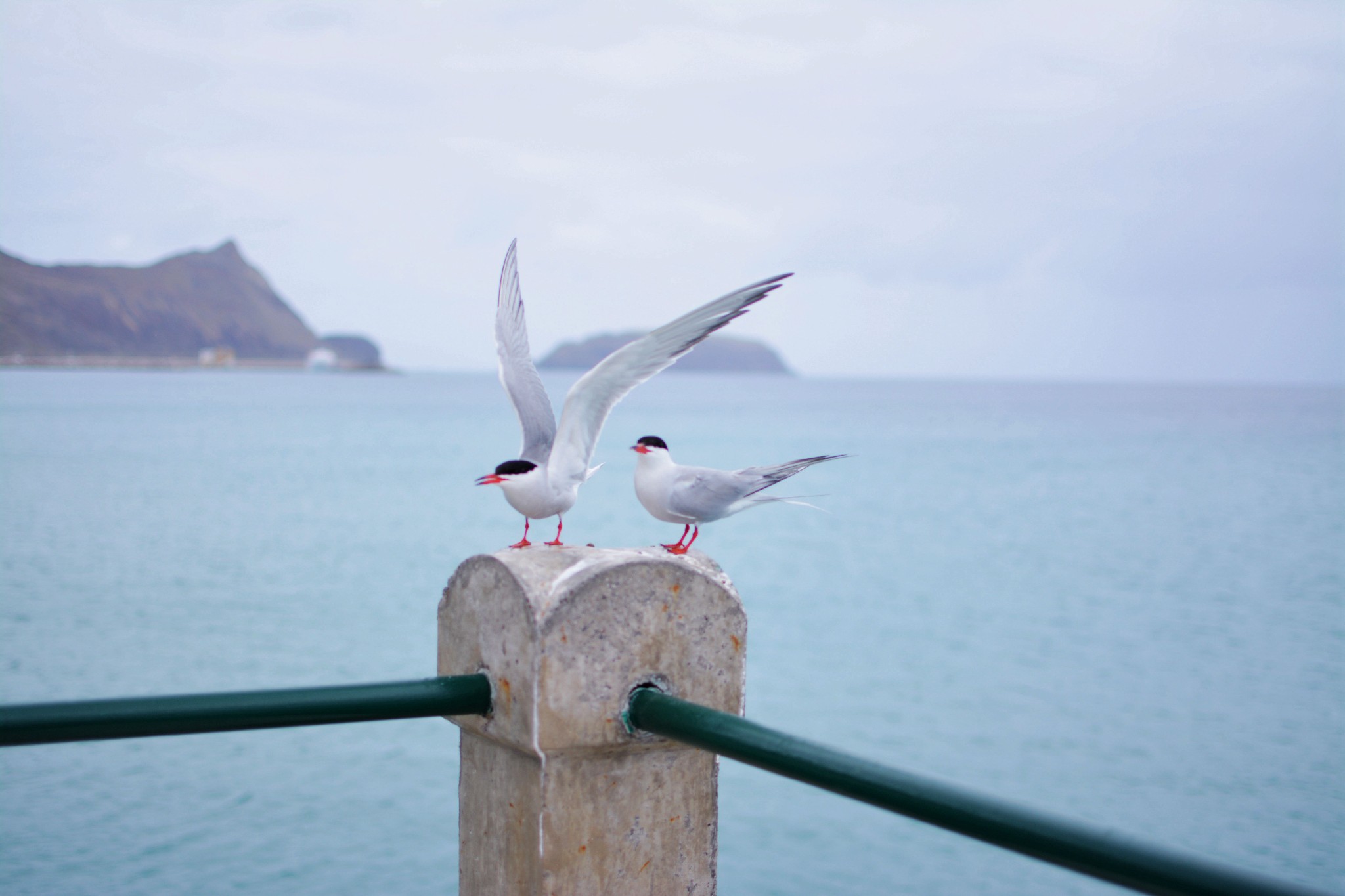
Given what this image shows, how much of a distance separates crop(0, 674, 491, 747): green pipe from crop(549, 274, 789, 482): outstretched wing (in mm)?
803

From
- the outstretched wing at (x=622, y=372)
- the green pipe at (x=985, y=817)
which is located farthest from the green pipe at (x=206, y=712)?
the outstretched wing at (x=622, y=372)

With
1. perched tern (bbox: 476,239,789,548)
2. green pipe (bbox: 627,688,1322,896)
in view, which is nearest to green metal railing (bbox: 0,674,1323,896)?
green pipe (bbox: 627,688,1322,896)

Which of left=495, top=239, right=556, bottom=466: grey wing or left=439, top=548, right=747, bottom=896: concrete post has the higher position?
left=495, top=239, right=556, bottom=466: grey wing

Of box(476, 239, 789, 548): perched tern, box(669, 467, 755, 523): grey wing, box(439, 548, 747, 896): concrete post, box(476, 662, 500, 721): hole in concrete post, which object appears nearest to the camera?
box(439, 548, 747, 896): concrete post

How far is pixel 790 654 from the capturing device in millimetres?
26297

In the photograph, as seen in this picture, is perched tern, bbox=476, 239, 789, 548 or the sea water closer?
perched tern, bbox=476, 239, 789, 548

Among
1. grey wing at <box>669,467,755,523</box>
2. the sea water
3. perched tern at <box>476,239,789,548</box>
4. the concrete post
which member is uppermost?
perched tern at <box>476,239,789,548</box>

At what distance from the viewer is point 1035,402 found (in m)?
178

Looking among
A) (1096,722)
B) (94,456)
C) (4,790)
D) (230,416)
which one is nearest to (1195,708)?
(1096,722)

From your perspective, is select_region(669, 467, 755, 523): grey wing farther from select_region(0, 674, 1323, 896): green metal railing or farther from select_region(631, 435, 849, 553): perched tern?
select_region(0, 674, 1323, 896): green metal railing

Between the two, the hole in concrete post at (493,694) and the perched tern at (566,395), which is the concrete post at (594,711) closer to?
the hole in concrete post at (493,694)

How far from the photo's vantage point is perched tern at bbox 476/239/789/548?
226cm

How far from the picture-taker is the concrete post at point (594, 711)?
204cm

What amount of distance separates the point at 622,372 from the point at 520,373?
2.57 ft
